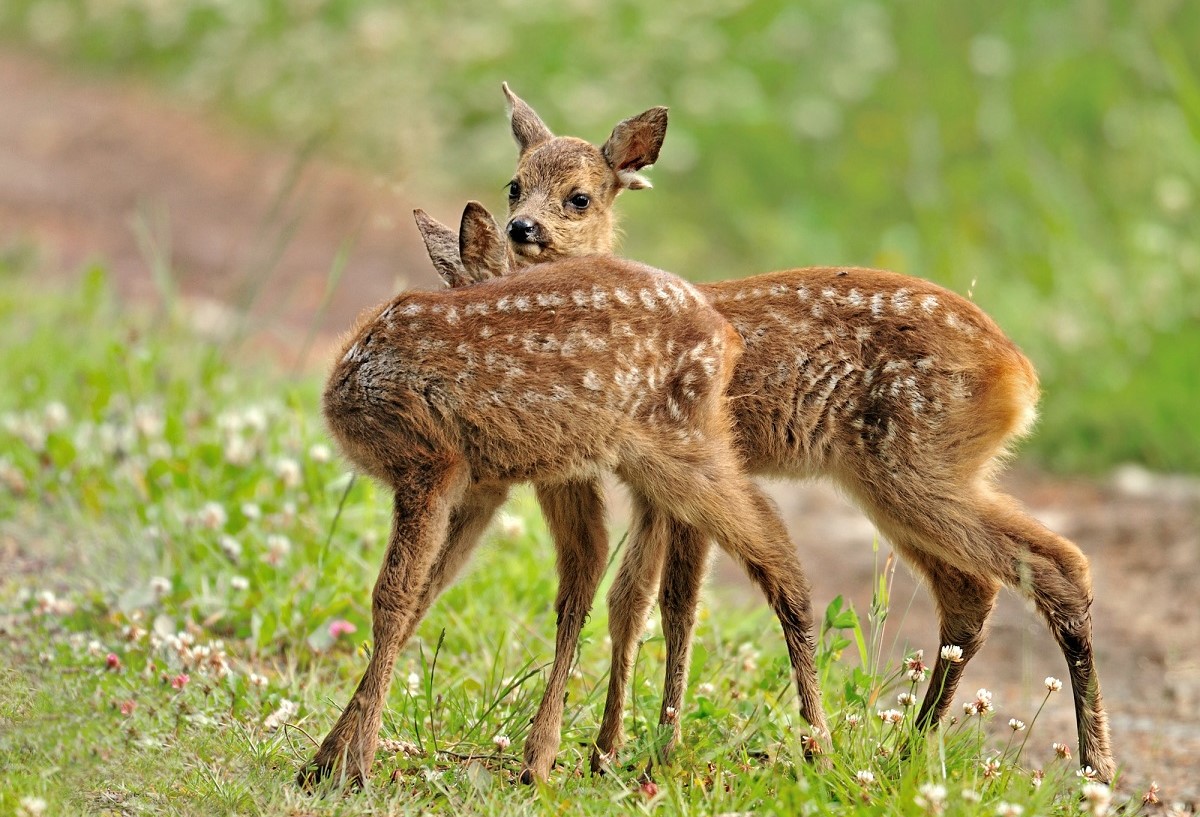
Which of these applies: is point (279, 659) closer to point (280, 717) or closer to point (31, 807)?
point (280, 717)

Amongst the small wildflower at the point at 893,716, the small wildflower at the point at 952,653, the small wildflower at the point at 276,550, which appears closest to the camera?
the small wildflower at the point at 893,716

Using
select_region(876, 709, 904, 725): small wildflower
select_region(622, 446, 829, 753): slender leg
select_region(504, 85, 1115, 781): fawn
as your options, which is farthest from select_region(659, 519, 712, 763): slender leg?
select_region(876, 709, 904, 725): small wildflower

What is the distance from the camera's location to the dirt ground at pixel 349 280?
6156 millimetres

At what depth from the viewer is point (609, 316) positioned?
4273 mm

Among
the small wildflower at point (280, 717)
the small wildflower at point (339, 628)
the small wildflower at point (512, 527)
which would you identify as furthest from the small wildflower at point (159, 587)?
the small wildflower at point (512, 527)

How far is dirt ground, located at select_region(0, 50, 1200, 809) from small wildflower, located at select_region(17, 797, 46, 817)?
2594mm

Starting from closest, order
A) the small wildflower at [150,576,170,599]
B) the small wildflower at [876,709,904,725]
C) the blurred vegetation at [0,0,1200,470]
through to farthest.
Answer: the small wildflower at [876,709,904,725], the small wildflower at [150,576,170,599], the blurred vegetation at [0,0,1200,470]

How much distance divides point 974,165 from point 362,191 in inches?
202

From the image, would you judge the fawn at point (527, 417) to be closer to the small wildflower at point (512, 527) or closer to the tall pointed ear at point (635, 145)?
the tall pointed ear at point (635, 145)

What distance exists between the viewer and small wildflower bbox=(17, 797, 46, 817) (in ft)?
11.4

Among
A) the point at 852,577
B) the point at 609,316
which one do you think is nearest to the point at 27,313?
the point at 852,577

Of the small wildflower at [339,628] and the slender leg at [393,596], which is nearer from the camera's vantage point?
Answer: the slender leg at [393,596]

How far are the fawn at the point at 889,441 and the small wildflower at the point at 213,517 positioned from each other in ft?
6.25

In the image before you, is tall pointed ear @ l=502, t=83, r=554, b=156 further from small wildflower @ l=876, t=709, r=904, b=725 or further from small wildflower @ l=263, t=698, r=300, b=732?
small wildflower @ l=876, t=709, r=904, b=725
